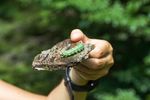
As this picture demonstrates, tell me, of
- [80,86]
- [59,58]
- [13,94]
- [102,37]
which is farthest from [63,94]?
[102,37]

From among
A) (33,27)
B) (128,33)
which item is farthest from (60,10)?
(33,27)

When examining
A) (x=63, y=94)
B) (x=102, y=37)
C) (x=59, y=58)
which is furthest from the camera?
(x=102, y=37)

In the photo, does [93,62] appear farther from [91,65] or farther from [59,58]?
[59,58]

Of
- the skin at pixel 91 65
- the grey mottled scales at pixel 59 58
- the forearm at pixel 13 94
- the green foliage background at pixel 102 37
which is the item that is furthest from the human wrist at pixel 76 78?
the green foliage background at pixel 102 37

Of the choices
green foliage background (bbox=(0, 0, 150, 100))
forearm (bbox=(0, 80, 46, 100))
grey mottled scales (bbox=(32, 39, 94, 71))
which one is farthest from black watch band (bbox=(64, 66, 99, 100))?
green foliage background (bbox=(0, 0, 150, 100))

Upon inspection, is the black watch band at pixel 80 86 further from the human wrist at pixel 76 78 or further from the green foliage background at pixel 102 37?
the green foliage background at pixel 102 37

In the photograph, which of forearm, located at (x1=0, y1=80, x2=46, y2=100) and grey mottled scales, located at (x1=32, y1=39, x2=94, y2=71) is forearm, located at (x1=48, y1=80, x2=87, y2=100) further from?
grey mottled scales, located at (x1=32, y1=39, x2=94, y2=71)

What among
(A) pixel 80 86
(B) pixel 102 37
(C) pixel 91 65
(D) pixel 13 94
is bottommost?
(B) pixel 102 37
